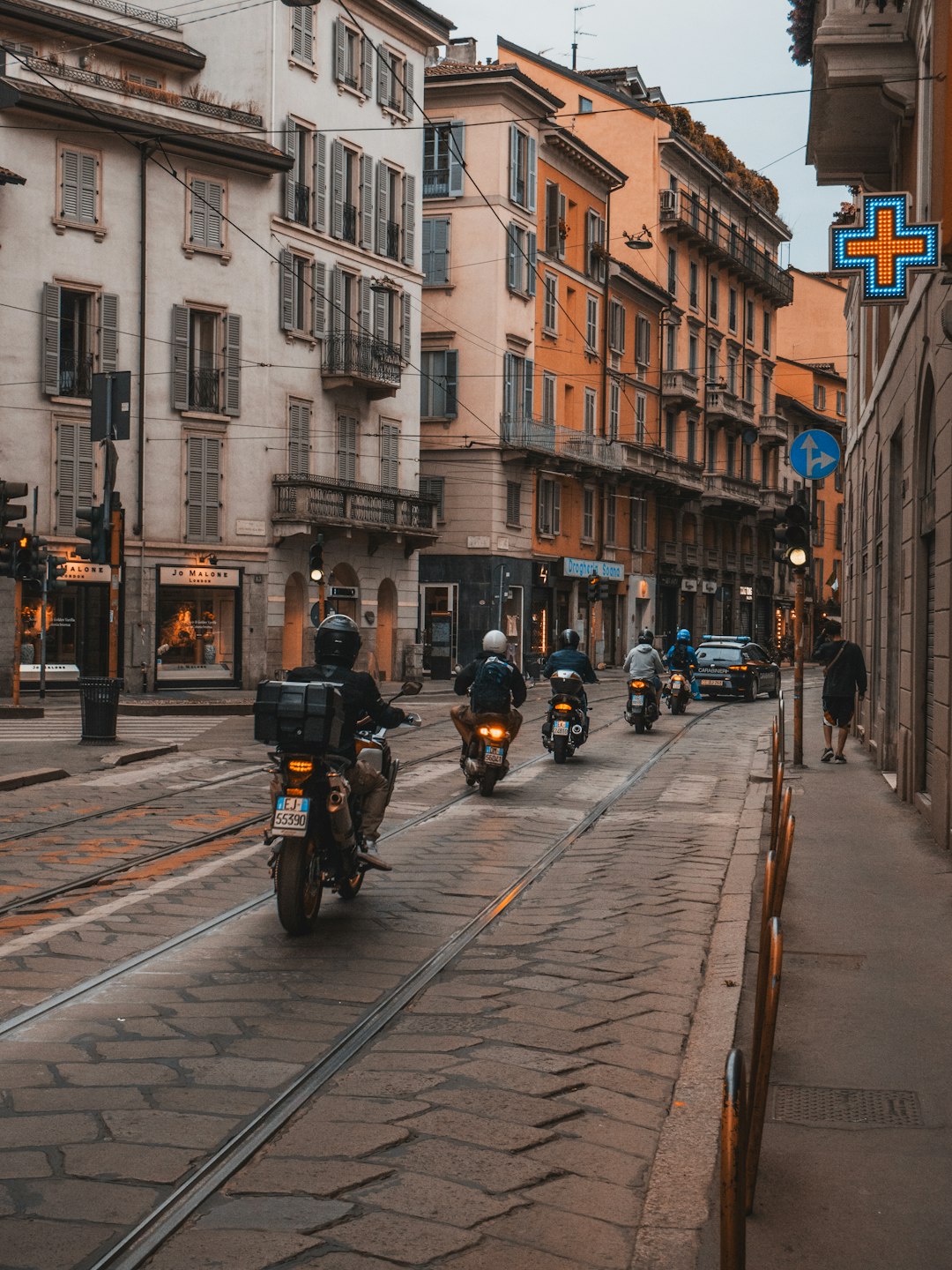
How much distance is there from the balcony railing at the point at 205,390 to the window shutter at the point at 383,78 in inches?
409

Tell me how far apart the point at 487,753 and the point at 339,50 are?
29533mm

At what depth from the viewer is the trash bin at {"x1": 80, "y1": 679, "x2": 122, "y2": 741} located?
20250mm

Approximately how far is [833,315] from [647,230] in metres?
27.9

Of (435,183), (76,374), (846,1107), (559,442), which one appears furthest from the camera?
(559,442)

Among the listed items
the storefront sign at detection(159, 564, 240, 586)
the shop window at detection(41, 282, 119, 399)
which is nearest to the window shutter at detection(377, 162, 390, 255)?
the shop window at detection(41, 282, 119, 399)

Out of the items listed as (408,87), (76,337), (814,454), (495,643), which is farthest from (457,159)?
(495,643)

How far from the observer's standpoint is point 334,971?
24.2ft

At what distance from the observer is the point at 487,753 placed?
1535 cm

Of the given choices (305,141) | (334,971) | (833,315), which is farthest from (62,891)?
(833,315)

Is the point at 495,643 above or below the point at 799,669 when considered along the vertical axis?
above

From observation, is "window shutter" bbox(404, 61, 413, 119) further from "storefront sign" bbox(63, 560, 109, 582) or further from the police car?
the police car

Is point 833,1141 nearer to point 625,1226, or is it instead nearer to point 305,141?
point 625,1226

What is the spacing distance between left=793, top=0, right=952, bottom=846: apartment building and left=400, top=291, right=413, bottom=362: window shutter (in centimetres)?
2351

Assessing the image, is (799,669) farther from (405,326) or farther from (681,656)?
(405,326)
